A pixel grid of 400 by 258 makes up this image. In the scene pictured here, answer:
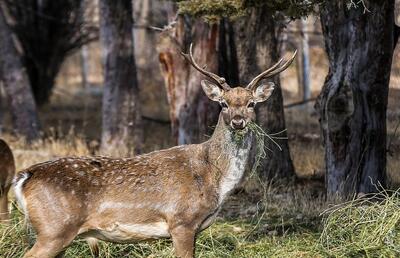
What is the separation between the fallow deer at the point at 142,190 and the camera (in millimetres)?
7160

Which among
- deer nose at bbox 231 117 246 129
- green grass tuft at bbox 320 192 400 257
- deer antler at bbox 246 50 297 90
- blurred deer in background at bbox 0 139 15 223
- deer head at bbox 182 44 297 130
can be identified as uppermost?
deer antler at bbox 246 50 297 90

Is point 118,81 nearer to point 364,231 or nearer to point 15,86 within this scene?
point 15,86

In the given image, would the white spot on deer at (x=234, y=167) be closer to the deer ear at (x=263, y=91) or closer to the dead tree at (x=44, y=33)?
the deer ear at (x=263, y=91)

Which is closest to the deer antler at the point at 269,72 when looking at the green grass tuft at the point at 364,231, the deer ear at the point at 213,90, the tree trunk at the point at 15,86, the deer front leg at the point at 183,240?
the deer ear at the point at 213,90

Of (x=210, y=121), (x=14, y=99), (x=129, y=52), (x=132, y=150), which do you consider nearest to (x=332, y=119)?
(x=210, y=121)

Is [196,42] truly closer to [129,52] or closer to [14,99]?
[129,52]

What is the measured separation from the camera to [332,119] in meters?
10.4

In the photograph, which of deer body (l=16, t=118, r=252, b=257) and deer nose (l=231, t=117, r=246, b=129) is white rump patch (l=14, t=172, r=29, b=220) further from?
deer nose (l=231, t=117, r=246, b=129)

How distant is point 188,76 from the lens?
47.1 ft

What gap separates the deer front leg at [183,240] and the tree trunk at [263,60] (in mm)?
5003

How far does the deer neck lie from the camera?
7645 millimetres

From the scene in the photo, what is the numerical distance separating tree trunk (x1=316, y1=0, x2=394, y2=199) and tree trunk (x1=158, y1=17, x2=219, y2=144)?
11.7 feet

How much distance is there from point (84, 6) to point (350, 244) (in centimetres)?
1953

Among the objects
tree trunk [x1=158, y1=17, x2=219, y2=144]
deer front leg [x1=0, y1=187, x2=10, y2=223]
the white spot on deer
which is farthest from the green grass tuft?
tree trunk [x1=158, y1=17, x2=219, y2=144]
